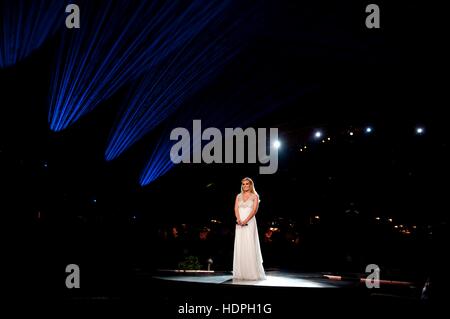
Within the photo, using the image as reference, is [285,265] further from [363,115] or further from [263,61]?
[263,61]

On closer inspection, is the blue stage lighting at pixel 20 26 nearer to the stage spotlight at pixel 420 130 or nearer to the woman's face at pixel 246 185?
the woman's face at pixel 246 185

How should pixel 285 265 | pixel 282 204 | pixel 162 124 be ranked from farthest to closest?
1. pixel 162 124
2. pixel 282 204
3. pixel 285 265

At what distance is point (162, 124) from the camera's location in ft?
61.7

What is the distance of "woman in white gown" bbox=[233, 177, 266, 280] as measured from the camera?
28.3ft

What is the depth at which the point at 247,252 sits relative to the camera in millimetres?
8711

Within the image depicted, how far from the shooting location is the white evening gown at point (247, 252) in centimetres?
859

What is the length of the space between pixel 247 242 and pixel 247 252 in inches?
9.0

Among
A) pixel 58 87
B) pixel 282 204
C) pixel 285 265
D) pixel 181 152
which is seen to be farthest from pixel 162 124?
pixel 285 265

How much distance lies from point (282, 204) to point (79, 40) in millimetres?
10889

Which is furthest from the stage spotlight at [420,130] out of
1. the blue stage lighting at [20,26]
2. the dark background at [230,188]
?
the blue stage lighting at [20,26]
